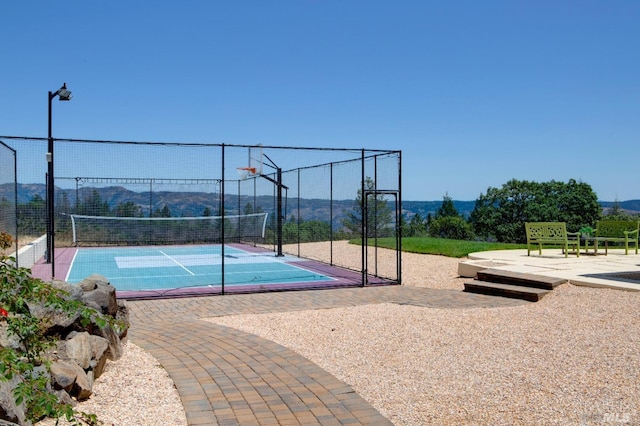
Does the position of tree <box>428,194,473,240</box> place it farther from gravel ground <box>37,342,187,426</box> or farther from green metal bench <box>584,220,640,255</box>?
gravel ground <box>37,342,187,426</box>

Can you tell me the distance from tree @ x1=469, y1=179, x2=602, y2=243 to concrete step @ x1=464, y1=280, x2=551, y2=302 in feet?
77.5

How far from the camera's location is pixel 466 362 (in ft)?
17.3

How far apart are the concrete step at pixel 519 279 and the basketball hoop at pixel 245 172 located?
1076cm

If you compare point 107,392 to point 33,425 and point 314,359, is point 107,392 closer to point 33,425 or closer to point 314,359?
point 33,425

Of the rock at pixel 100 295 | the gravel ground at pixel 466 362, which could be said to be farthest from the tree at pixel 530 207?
the rock at pixel 100 295

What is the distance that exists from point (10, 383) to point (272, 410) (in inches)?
66.8

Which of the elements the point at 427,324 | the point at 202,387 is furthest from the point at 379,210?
the point at 202,387

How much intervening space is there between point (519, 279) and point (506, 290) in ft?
1.51

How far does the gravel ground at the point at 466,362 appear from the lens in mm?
4082

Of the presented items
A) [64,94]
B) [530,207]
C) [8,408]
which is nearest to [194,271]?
[64,94]

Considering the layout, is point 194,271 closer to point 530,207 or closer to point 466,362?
point 466,362

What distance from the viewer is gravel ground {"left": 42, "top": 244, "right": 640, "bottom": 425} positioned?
4082 mm

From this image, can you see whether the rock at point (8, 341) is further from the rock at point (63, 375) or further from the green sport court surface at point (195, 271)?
the green sport court surface at point (195, 271)

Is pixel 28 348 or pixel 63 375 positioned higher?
pixel 28 348
